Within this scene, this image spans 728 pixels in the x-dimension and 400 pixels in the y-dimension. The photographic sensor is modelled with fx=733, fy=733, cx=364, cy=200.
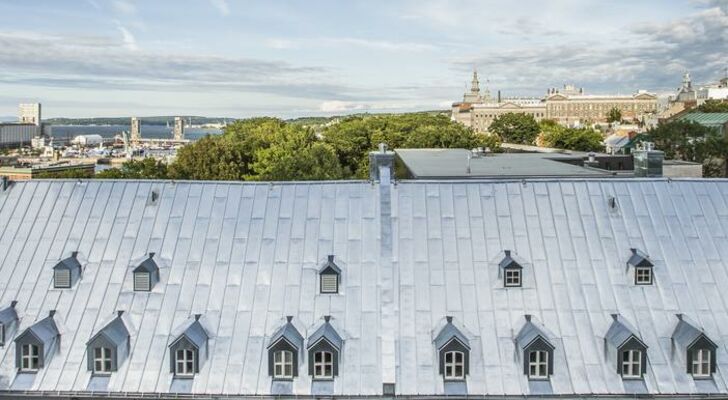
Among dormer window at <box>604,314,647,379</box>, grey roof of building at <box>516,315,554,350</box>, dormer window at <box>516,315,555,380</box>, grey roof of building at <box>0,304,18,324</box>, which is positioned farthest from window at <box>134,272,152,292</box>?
dormer window at <box>604,314,647,379</box>

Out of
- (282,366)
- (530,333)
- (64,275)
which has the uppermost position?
(64,275)

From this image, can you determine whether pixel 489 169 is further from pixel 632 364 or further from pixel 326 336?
pixel 326 336

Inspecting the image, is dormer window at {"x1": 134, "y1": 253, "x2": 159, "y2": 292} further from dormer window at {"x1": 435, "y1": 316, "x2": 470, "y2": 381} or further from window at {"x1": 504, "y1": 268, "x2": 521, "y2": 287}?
window at {"x1": 504, "y1": 268, "x2": 521, "y2": 287}

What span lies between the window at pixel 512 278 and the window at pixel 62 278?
58.3ft

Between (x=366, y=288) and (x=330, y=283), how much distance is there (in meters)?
1.46

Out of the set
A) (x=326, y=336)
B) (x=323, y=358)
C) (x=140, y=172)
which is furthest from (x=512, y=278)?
(x=140, y=172)

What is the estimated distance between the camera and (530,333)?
89.2 feet

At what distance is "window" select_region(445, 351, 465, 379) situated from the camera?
26.8 metres

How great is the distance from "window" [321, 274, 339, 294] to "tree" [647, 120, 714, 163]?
95.7 metres

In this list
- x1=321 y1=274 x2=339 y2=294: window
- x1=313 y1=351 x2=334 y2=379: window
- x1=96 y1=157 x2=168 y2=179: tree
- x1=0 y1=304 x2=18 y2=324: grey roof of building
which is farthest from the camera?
x1=96 y1=157 x2=168 y2=179: tree

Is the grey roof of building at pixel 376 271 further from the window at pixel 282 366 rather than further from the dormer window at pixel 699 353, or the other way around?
the window at pixel 282 366

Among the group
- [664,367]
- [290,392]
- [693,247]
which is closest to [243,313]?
[290,392]

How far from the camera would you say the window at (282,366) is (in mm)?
26906

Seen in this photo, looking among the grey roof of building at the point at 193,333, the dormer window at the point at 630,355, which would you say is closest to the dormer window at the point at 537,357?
the dormer window at the point at 630,355
